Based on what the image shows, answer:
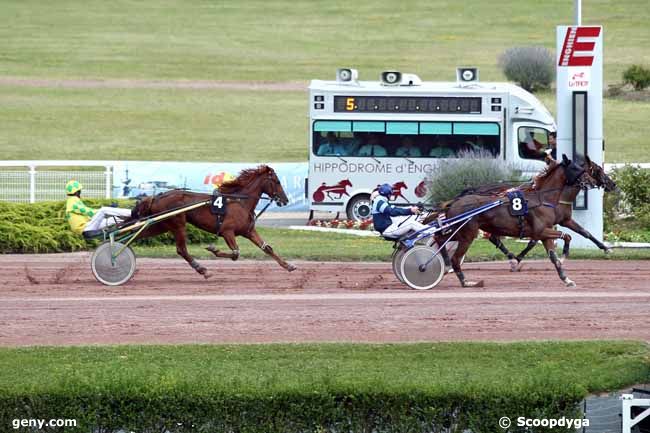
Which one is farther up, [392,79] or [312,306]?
[392,79]

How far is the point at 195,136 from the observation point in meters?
40.5

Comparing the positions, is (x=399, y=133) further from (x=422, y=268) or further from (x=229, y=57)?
(x=229, y=57)

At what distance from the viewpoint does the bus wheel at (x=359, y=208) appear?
25.5 meters

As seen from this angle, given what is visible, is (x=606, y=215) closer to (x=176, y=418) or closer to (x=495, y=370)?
(x=495, y=370)

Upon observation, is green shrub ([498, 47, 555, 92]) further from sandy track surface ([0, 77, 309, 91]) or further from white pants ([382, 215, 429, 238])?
white pants ([382, 215, 429, 238])

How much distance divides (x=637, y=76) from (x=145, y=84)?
725 inches

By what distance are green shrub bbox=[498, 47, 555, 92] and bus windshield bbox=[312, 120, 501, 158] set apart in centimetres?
2034

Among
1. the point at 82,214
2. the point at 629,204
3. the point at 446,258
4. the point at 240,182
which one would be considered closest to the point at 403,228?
the point at 446,258

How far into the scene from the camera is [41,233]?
21.2 m

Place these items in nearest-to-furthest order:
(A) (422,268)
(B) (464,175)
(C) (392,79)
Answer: (A) (422,268) → (B) (464,175) → (C) (392,79)

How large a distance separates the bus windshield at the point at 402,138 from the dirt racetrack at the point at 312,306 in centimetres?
711

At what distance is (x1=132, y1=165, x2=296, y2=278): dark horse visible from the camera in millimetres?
16872

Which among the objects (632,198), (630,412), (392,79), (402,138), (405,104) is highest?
(392,79)

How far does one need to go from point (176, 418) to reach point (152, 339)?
4261 mm
